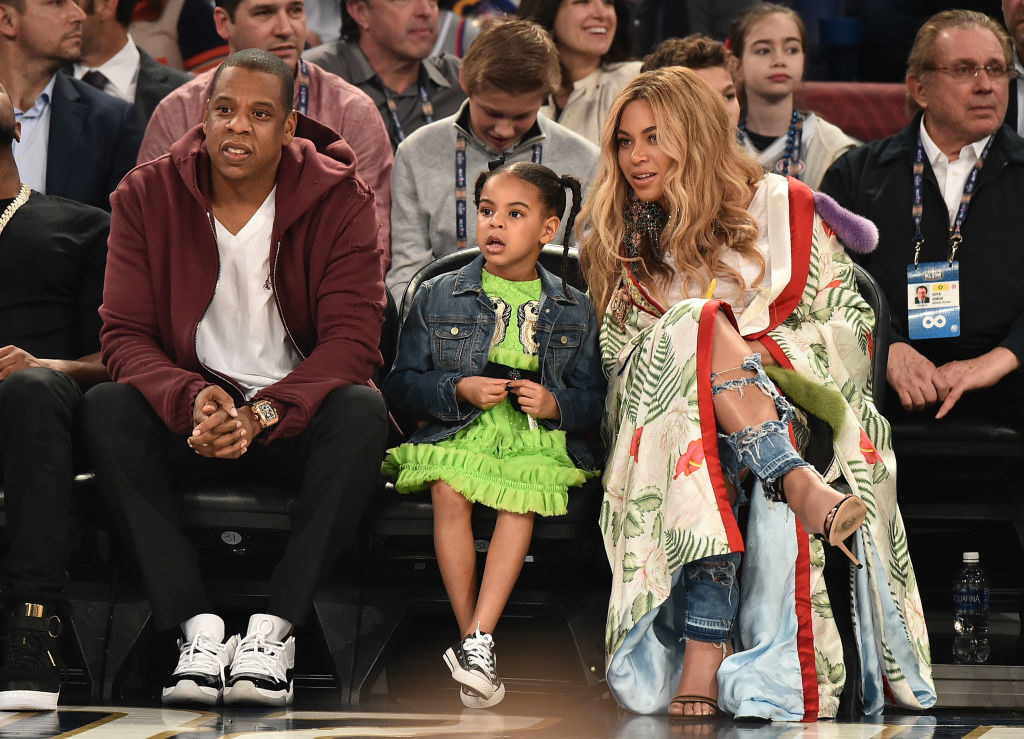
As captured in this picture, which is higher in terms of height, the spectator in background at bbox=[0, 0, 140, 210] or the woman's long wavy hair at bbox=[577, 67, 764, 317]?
the spectator in background at bbox=[0, 0, 140, 210]

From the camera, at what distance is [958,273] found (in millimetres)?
3873

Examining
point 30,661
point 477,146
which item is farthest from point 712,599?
point 477,146

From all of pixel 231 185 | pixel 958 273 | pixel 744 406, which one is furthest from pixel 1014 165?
pixel 231 185

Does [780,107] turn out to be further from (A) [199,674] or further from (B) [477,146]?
(A) [199,674]

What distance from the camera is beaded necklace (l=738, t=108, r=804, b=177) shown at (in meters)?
4.73

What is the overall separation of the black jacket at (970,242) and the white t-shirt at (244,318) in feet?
5.61

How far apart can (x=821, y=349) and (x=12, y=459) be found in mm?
1784

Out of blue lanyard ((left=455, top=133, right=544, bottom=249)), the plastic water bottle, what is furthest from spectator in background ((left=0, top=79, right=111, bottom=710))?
the plastic water bottle

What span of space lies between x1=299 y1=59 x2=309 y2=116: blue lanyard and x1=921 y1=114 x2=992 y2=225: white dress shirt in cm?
188

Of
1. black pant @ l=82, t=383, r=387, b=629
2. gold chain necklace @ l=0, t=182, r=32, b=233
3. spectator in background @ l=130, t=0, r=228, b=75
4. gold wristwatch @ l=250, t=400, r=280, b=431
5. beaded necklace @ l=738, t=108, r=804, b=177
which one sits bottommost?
black pant @ l=82, t=383, r=387, b=629

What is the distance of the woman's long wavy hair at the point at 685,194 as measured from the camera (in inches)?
128

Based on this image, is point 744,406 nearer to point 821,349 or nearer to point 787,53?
point 821,349

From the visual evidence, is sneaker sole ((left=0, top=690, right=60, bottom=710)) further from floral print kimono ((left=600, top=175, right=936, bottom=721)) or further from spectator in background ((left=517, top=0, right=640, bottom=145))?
spectator in background ((left=517, top=0, right=640, bottom=145))

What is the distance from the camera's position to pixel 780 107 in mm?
4848
